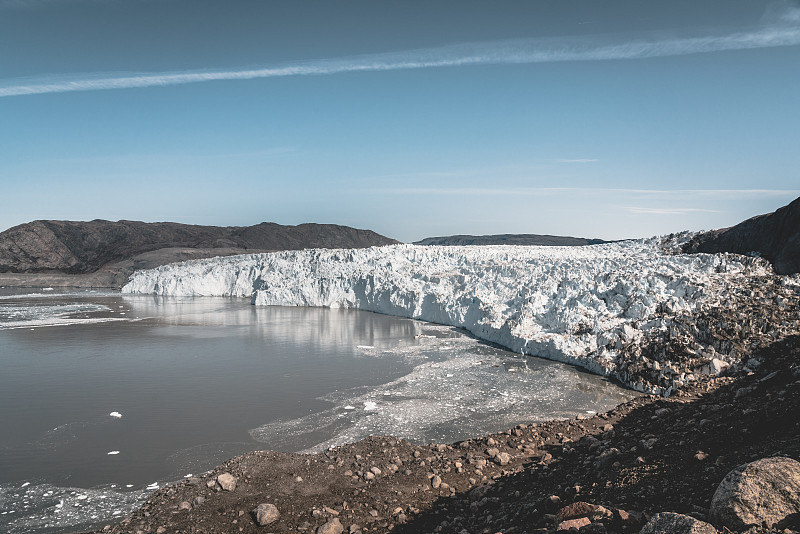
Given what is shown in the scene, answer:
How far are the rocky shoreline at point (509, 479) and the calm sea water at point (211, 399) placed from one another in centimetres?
98

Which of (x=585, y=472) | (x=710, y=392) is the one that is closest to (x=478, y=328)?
(x=710, y=392)

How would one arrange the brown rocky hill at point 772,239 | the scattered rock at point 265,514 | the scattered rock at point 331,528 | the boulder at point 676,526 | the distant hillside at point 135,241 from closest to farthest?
the boulder at point 676,526
the scattered rock at point 331,528
the scattered rock at point 265,514
the brown rocky hill at point 772,239
the distant hillside at point 135,241

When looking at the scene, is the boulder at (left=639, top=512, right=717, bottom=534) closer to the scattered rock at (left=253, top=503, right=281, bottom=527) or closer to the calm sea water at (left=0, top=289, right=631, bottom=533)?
the scattered rock at (left=253, top=503, right=281, bottom=527)

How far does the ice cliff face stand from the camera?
1216cm

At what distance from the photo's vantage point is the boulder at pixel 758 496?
9.12 feet

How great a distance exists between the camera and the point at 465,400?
931 centimetres

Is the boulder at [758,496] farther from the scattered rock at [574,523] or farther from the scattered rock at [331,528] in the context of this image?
the scattered rock at [331,528]

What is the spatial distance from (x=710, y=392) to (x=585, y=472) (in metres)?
4.19

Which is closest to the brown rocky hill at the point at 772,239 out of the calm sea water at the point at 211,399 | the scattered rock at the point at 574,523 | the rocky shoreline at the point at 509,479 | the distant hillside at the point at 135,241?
the calm sea water at the point at 211,399

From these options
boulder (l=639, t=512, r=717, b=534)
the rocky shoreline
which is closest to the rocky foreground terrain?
the rocky shoreline

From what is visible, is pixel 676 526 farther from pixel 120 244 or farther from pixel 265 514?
pixel 120 244

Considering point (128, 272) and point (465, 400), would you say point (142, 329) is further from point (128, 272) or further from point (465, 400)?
point (128, 272)

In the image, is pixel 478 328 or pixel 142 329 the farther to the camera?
pixel 142 329

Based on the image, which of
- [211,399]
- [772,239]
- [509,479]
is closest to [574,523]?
[509,479]
